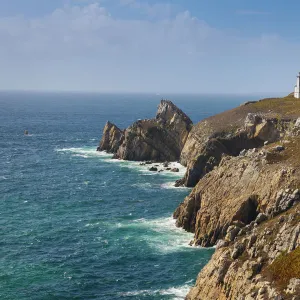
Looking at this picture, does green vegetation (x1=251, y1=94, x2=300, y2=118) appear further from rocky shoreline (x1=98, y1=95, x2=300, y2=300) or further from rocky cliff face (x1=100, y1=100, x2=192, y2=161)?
rocky cliff face (x1=100, y1=100, x2=192, y2=161)

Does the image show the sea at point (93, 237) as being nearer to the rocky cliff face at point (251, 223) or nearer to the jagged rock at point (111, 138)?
the rocky cliff face at point (251, 223)

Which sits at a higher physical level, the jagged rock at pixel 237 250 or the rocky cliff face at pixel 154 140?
the rocky cliff face at pixel 154 140

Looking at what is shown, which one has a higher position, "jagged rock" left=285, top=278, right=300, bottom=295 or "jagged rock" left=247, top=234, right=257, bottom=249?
"jagged rock" left=247, top=234, right=257, bottom=249

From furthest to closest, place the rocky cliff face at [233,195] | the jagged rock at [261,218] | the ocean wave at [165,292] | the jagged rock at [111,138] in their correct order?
1. the jagged rock at [111,138]
2. the rocky cliff face at [233,195]
3. the jagged rock at [261,218]
4. the ocean wave at [165,292]

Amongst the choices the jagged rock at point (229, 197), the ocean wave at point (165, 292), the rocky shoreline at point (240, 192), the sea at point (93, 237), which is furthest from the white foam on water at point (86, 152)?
the ocean wave at point (165, 292)

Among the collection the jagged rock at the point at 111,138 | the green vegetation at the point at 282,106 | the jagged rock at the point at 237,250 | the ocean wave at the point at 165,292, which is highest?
the green vegetation at the point at 282,106

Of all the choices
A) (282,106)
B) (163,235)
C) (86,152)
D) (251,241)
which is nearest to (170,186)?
(163,235)

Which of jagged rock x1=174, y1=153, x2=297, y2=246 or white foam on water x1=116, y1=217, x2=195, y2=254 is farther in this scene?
white foam on water x1=116, y1=217, x2=195, y2=254

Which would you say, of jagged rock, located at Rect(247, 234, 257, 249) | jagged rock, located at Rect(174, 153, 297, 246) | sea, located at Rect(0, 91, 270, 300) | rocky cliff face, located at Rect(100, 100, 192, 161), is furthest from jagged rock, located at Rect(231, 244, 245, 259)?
rocky cliff face, located at Rect(100, 100, 192, 161)
